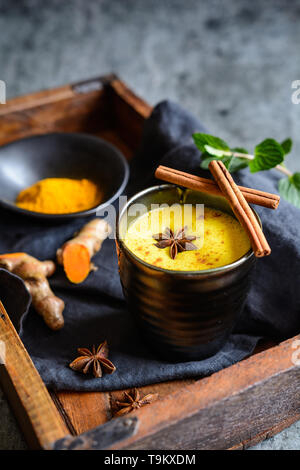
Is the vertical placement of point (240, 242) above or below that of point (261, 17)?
above

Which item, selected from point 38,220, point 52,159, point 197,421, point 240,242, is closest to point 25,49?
point 52,159

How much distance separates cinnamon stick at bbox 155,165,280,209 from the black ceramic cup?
0.02 meters

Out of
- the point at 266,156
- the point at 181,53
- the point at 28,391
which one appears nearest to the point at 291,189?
the point at 266,156

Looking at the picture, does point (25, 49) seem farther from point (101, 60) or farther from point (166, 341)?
point (166, 341)

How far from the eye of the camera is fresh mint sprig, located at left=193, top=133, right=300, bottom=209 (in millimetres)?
918

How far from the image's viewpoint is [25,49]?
7.84 ft

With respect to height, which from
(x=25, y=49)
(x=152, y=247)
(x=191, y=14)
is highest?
(x=152, y=247)

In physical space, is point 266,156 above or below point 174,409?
above

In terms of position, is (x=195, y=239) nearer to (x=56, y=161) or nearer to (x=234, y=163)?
(x=234, y=163)

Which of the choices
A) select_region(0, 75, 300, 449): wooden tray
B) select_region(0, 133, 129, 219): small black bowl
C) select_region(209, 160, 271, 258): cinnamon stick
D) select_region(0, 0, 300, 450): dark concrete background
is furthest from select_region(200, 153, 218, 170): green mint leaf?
select_region(0, 0, 300, 450): dark concrete background

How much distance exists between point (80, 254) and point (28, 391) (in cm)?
37

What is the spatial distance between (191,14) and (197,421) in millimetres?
2442

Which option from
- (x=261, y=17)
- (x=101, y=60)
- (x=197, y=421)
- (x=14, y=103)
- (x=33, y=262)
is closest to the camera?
(x=197, y=421)

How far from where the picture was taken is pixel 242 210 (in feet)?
2.46
